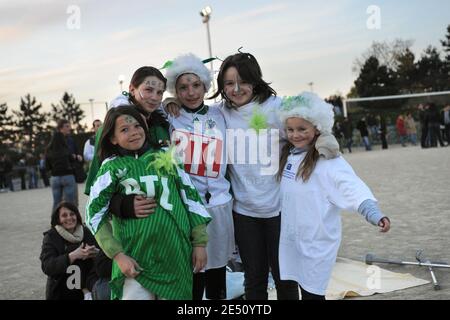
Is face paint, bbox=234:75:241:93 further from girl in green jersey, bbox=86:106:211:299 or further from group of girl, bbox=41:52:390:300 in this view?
girl in green jersey, bbox=86:106:211:299

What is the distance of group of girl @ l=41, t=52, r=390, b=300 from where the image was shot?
2.45m

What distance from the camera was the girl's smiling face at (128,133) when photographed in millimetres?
2518

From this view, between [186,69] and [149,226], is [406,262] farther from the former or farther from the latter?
[149,226]

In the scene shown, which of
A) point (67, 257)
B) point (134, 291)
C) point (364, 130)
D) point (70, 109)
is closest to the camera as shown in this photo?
point (134, 291)

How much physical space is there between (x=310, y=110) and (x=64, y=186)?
246 inches

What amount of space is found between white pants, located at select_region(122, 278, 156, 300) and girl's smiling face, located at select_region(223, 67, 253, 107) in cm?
121

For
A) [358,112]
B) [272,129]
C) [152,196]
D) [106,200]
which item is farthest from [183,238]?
[358,112]

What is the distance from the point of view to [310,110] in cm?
282

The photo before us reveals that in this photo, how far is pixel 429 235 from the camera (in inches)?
223

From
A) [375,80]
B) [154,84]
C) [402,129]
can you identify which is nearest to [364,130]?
[402,129]

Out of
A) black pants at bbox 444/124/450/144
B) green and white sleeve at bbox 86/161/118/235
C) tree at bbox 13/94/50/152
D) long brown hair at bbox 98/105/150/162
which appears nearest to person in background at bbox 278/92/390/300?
long brown hair at bbox 98/105/150/162

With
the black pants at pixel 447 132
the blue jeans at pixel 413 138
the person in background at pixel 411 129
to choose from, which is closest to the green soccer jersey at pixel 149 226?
the black pants at pixel 447 132

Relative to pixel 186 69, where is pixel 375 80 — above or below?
above

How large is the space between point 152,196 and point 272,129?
3.01 ft
